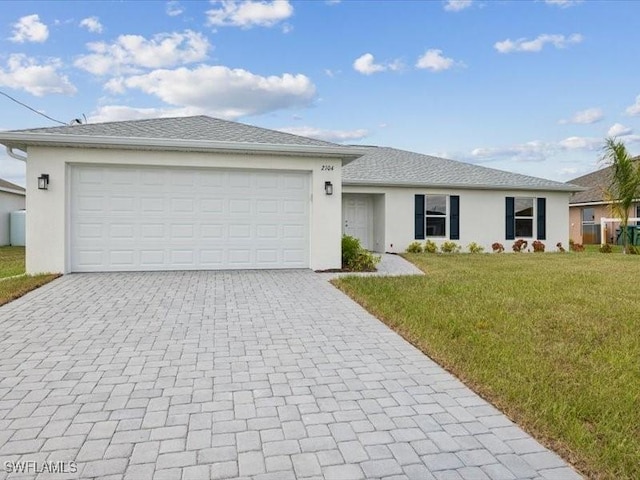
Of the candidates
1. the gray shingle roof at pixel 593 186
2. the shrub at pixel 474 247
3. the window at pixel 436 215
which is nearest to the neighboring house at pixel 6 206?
the window at pixel 436 215

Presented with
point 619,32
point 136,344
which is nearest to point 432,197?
point 619,32

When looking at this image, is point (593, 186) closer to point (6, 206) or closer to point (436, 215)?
point (436, 215)

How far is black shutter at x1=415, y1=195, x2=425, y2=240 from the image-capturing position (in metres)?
16.2

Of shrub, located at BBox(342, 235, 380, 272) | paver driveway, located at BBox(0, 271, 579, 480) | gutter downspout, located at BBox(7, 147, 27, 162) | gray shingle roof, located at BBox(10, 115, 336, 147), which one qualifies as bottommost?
paver driveway, located at BBox(0, 271, 579, 480)

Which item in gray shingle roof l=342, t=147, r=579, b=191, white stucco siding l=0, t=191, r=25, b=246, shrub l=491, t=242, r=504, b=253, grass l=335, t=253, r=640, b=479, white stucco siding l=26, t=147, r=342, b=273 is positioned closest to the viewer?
grass l=335, t=253, r=640, b=479

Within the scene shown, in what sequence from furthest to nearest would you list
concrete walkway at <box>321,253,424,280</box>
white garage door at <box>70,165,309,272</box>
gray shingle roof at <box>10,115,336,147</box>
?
concrete walkway at <box>321,253,424,280</box> < white garage door at <box>70,165,309,272</box> < gray shingle roof at <box>10,115,336,147</box>

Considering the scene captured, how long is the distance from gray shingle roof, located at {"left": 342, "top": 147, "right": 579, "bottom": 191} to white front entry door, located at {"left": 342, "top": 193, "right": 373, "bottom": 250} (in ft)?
3.57

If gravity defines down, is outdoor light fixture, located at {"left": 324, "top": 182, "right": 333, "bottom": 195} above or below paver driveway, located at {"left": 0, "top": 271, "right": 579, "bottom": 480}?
above

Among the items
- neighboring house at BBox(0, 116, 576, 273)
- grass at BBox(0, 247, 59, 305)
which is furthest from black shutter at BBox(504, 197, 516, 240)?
grass at BBox(0, 247, 59, 305)

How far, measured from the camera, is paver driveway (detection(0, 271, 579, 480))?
2637 mm

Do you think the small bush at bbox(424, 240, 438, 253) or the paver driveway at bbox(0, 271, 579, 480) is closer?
the paver driveway at bbox(0, 271, 579, 480)

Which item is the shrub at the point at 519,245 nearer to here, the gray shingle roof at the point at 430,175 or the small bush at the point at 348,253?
the gray shingle roof at the point at 430,175

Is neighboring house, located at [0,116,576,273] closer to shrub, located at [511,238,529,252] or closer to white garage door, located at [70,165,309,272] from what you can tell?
white garage door, located at [70,165,309,272]

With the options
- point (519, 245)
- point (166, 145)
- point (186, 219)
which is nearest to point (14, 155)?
point (166, 145)
